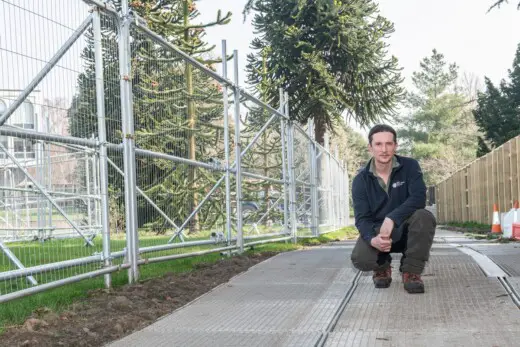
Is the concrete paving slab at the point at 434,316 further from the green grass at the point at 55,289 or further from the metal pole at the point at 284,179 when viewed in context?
the metal pole at the point at 284,179

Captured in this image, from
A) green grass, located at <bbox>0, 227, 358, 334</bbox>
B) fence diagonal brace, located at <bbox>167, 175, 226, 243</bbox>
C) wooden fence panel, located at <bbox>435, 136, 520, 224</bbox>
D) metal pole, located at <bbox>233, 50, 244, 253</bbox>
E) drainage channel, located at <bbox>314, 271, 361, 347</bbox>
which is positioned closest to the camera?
drainage channel, located at <bbox>314, 271, 361, 347</bbox>

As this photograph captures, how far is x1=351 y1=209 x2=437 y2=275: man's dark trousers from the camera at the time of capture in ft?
16.7

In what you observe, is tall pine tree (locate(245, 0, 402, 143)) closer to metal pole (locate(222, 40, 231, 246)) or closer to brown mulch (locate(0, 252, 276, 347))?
metal pole (locate(222, 40, 231, 246))

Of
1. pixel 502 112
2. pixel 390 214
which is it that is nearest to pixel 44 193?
pixel 390 214

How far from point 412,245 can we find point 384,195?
432mm

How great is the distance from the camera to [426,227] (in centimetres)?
512

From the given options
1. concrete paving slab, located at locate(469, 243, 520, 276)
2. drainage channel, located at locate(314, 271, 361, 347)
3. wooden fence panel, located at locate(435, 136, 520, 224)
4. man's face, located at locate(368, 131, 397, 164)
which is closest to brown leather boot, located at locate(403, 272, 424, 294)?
drainage channel, located at locate(314, 271, 361, 347)

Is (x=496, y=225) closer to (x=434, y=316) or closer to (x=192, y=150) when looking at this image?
(x=192, y=150)

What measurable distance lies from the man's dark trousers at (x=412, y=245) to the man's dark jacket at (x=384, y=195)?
5 centimetres

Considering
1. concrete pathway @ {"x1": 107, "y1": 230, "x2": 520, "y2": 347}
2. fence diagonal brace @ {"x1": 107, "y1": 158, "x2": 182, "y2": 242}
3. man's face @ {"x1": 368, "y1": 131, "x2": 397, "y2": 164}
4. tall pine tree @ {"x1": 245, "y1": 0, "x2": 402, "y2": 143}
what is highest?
tall pine tree @ {"x1": 245, "y1": 0, "x2": 402, "y2": 143}

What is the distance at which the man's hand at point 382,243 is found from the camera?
5.00 metres

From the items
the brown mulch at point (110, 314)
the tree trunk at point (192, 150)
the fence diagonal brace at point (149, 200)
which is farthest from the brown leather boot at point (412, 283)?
the tree trunk at point (192, 150)

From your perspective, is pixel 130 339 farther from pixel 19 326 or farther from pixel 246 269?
pixel 246 269

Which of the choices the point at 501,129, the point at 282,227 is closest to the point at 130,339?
the point at 282,227
